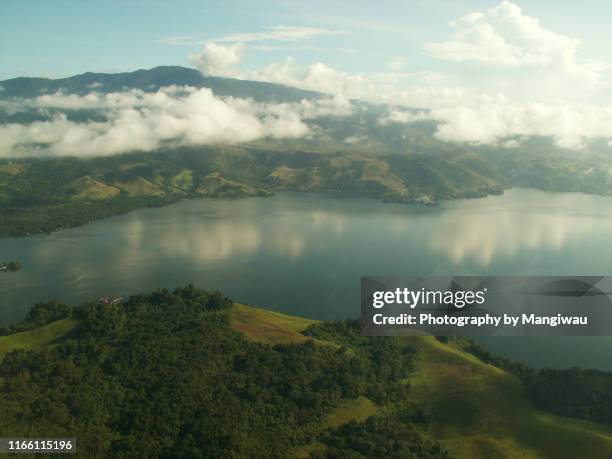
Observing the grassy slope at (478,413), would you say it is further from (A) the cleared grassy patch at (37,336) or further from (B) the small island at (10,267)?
(B) the small island at (10,267)

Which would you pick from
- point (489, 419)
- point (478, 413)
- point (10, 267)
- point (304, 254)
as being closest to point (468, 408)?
point (478, 413)

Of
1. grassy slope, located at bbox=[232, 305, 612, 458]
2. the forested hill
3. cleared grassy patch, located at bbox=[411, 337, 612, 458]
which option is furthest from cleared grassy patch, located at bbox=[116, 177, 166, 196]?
cleared grassy patch, located at bbox=[411, 337, 612, 458]

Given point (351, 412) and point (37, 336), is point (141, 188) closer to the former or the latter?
point (37, 336)

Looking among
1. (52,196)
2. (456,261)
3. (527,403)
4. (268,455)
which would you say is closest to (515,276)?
(456,261)

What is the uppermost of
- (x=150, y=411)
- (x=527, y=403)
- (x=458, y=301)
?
(x=458, y=301)

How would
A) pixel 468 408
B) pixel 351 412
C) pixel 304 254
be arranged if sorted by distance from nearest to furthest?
pixel 351 412, pixel 468 408, pixel 304 254

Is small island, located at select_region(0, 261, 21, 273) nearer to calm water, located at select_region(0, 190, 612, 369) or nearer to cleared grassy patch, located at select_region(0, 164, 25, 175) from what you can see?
calm water, located at select_region(0, 190, 612, 369)

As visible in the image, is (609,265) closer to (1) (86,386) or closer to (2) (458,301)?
(2) (458,301)

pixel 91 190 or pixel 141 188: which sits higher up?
pixel 91 190
